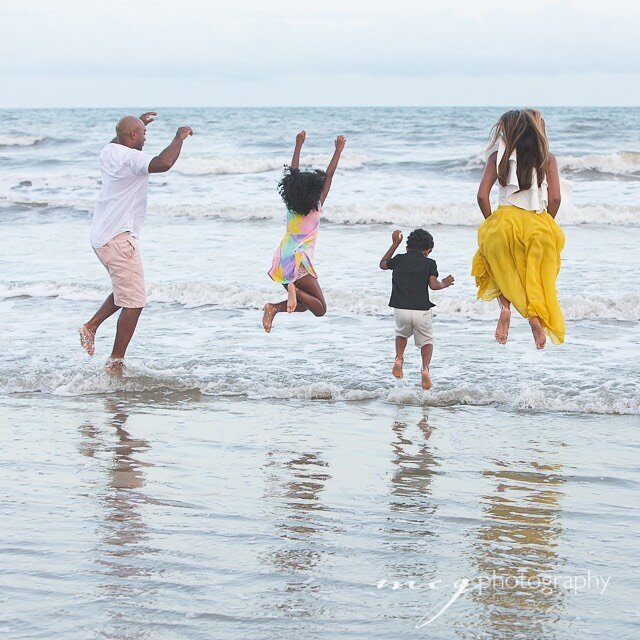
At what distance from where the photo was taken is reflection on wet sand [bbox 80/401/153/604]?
12.6ft

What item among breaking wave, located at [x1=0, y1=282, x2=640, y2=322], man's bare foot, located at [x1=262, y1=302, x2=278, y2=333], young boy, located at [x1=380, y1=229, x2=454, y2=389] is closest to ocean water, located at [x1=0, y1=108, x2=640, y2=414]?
breaking wave, located at [x1=0, y1=282, x2=640, y2=322]

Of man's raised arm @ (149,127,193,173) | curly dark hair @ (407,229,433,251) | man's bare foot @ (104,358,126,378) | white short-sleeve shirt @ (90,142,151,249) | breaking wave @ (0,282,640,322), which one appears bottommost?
man's bare foot @ (104,358,126,378)

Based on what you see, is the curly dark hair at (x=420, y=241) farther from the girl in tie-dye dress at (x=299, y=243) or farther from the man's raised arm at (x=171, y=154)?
the man's raised arm at (x=171, y=154)

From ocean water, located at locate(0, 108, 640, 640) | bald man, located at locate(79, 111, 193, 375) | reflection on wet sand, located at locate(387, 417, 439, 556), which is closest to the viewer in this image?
ocean water, located at locate(0, 108, 640, 640)

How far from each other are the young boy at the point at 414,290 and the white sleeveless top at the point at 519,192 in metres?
0.91

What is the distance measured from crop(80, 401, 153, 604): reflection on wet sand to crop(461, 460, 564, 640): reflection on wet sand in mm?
1298

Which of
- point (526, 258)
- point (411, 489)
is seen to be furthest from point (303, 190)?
point (411, 489)

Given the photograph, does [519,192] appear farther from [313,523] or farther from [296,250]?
[313,523]

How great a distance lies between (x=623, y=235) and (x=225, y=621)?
523 inches

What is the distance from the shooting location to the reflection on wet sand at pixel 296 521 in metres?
3.64

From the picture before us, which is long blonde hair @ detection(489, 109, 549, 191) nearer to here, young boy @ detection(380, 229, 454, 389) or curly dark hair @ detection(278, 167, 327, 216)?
young boy @ detection(380, 229, 454, 389)

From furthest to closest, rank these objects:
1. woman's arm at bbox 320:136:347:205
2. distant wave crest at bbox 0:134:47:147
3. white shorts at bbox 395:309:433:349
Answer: distant wave crest at bbox 0:134:47:147
white shorts at bbox 395:309:433:349
woman's arm at bbox 320:136:347:205

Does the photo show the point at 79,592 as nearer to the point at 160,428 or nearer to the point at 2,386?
the point at 160,428

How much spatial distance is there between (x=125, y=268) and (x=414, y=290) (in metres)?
2.13
